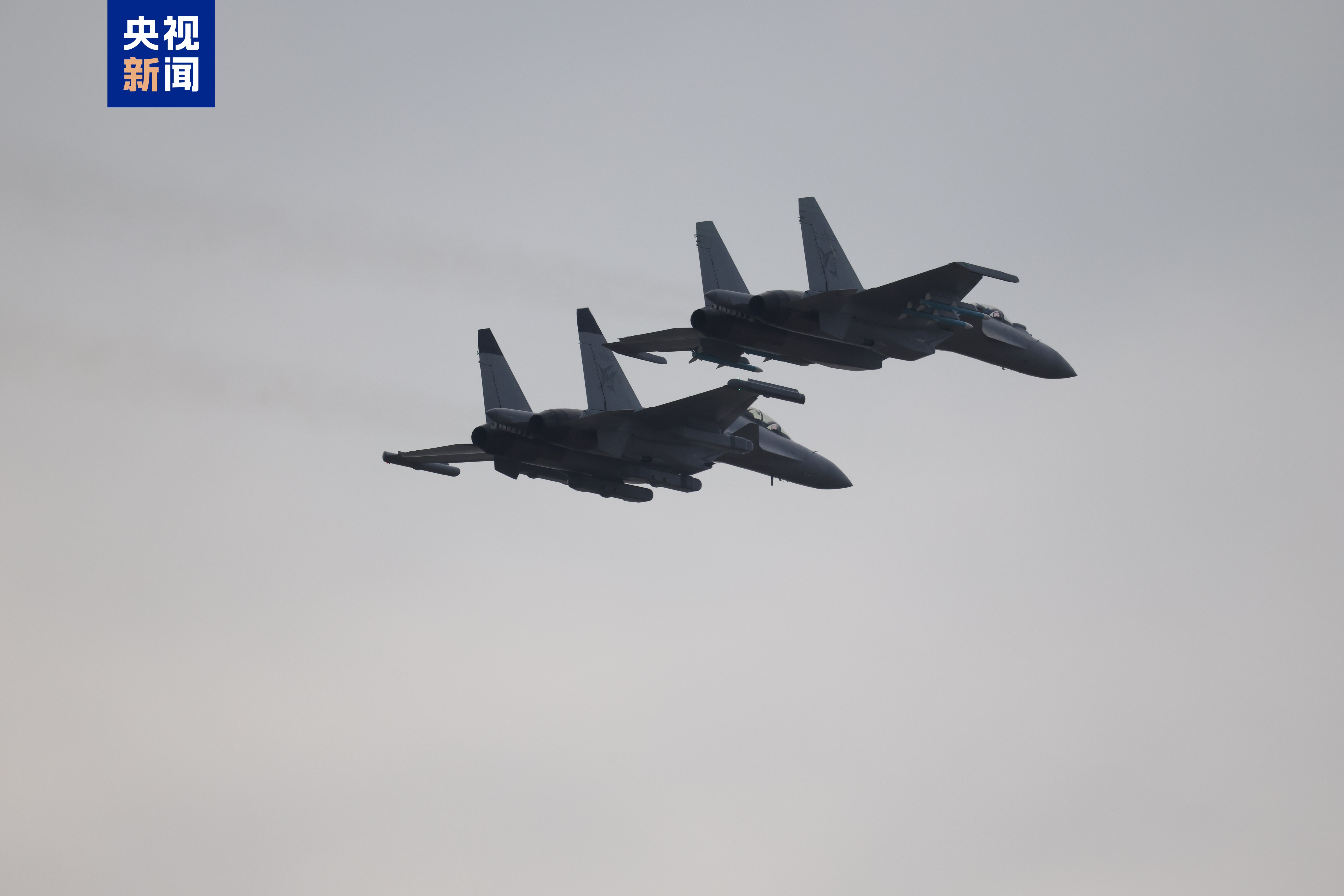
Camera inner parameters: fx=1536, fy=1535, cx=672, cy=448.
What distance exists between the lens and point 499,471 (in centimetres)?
4712

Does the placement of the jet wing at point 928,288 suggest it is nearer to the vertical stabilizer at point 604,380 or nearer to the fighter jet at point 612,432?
the fighter jet at point 612,432

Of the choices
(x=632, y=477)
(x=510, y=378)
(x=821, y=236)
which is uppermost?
(x=821, y=236)

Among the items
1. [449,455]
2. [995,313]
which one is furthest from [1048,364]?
[449,455]

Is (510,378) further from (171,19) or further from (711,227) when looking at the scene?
(171,19)

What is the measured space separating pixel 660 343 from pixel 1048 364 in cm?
1267

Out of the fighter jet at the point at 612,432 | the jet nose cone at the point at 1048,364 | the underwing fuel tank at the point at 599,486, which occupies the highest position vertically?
the jet nose cone at the point at 1048,364

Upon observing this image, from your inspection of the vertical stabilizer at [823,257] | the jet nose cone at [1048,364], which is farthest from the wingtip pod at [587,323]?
the jet nose cone at [1048,364]

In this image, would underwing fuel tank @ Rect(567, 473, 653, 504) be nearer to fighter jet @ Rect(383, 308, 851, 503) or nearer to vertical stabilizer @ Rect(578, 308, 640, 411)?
fighter jet @ Rect(383, 308, 851, 503)

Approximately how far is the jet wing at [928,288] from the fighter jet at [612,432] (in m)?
3.93

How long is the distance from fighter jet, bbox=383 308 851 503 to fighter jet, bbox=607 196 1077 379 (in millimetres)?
2133

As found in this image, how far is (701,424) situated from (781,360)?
3241 mm

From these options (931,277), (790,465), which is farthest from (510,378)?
(931,277)

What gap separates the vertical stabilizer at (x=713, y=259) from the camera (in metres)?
46.0

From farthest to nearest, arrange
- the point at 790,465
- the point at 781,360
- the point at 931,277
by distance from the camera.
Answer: the point at 790,465
the point at 781,360
the point at 931,277
